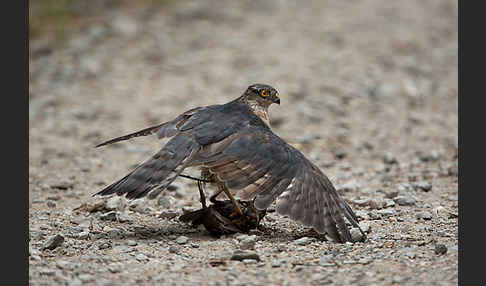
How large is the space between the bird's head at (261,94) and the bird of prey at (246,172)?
853mm

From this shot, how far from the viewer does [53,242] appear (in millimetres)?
5105

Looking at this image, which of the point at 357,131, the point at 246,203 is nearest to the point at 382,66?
the point at 357,131

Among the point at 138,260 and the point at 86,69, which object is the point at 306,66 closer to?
the point at 86,69

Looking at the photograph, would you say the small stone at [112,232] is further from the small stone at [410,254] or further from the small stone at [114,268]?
the small stone at [410,254]

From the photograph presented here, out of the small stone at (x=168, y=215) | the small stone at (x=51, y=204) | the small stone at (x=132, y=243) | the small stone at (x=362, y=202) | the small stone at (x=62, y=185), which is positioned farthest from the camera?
the small stone at (x=62, y=185)

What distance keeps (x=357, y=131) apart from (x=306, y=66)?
2.51 metres

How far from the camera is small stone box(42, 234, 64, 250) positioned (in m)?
5.10

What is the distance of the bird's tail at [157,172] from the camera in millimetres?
5137

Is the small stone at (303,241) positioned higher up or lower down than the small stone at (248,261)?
lower down

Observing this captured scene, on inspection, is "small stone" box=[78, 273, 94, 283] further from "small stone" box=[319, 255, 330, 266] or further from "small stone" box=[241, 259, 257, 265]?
"small stone" box=[319, 255, 330, 266]

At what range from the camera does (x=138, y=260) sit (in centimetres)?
484

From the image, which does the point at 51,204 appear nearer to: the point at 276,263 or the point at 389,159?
the point at 276,263

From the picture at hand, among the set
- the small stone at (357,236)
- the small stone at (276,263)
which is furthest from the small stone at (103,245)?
the small stone at (357,236)

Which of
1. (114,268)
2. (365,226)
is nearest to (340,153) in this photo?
(365,226)
